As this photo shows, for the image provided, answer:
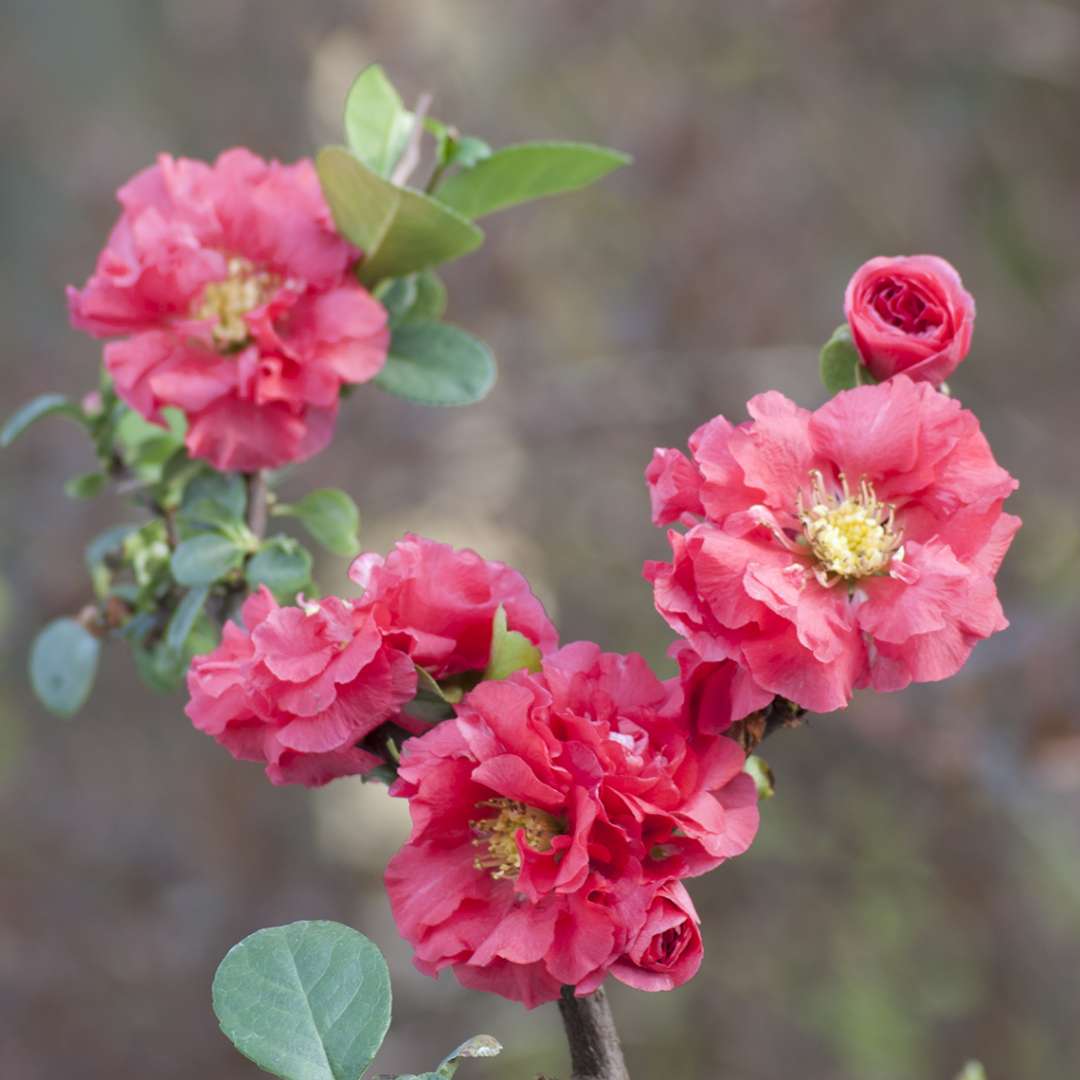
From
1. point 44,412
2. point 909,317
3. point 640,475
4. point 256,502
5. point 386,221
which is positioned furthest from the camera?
point 640,475

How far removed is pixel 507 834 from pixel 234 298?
619mm

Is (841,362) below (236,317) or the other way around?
below

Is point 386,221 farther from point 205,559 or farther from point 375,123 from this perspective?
point 205,559

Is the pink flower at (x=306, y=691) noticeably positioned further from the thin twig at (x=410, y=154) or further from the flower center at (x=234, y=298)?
the thin twig at (x=410, y=154)

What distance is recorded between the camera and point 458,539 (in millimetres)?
3838

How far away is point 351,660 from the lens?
0.82 m

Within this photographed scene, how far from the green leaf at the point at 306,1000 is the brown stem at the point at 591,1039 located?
0.11m

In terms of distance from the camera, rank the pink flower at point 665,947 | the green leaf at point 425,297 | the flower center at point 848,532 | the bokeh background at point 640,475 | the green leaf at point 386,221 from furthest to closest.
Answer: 1. the bokeh background at point 640,475
2. the green leaf at point 425,297
3. the green leaf at point 386,221
4. the flower center at point 848,532
5. the pink flower at point 665,947

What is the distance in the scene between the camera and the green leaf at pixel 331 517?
4.39 ft

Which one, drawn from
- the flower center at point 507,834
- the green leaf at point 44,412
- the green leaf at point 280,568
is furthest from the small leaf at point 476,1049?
the green leaf at point 44,412

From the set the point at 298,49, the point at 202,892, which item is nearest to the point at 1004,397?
the point at 298,49

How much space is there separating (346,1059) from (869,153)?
3.50 m

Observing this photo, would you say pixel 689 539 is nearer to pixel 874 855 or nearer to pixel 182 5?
pixel 874 855

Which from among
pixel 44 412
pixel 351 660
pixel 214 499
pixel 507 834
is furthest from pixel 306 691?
pixel 44 412
